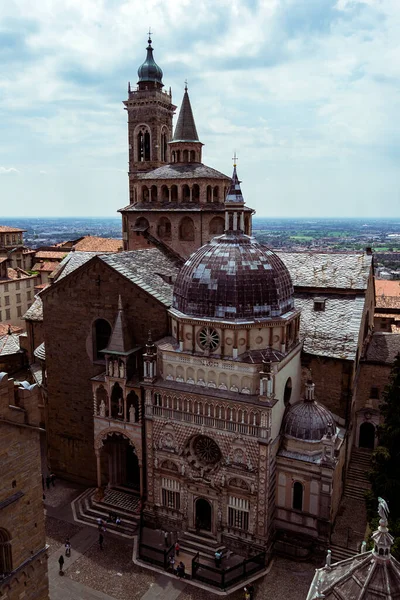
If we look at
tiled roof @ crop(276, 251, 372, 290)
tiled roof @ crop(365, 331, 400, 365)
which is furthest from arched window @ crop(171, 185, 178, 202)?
tiled roof @ crop(365, 331, 400, 365)

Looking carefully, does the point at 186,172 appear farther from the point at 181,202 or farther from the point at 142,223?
the point at 142,223

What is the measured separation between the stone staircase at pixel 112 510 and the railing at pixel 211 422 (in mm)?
7281

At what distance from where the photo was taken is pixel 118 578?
2767 cm

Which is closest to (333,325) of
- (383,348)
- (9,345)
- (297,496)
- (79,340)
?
(383,348)

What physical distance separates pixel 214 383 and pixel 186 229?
62.0ft

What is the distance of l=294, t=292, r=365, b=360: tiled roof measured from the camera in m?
32.6

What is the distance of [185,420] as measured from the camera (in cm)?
3008

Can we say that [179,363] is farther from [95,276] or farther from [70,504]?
[70,504]

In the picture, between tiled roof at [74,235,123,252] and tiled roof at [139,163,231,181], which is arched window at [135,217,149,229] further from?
tiled roof at [74,235,123,252]

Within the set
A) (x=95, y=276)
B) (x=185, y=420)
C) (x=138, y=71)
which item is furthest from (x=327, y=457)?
(x=138, y=71)

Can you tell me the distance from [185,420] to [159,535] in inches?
308

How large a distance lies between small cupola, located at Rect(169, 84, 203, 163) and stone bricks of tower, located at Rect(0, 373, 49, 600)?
33826 mm

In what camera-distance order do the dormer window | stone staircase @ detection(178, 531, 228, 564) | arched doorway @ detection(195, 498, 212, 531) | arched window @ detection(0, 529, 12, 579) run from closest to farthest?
arched window @ detection(0, 529, 12, 579) → stone staircase @ detection(178, 531, 228, 564) → arched doorway @ detection(195, 498, 212, 531) → the dormer window

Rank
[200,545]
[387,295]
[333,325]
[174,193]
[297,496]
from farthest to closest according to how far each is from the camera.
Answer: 1. [387,295]
2. [174,193]
3. [333,325]
4. [200,545]
5. [297,496]
